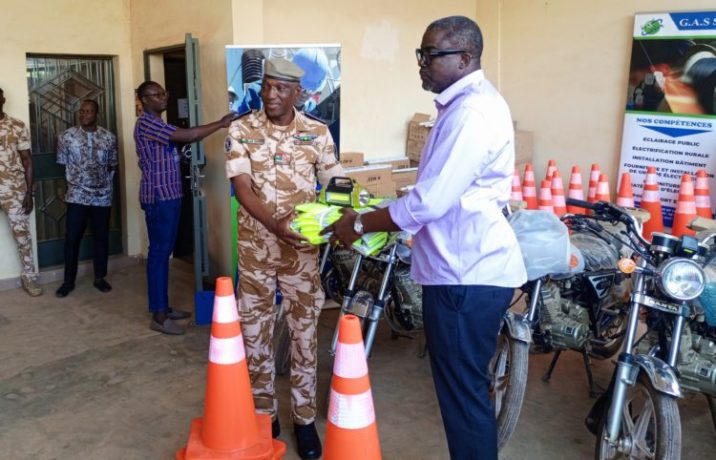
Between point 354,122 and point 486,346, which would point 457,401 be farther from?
point 354,122

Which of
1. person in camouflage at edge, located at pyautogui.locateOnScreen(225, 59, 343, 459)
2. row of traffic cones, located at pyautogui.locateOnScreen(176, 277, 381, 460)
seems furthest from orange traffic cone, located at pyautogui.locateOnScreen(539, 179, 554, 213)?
row of traffic cones, located at pyautogui.locateOnScreen(176, 277, 381, 460)

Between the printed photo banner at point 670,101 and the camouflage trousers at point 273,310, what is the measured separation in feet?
13.1

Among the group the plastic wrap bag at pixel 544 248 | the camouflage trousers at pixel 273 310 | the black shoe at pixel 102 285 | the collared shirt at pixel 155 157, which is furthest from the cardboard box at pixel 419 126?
the camouflage trousers at pixel 273 310

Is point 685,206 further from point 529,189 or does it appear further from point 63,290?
point 63,290

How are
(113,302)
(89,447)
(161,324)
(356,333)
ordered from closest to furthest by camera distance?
1. (356,333)
2. (89,447)
3. (161,324)
4. (113,302)

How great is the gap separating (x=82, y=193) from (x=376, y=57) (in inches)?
112

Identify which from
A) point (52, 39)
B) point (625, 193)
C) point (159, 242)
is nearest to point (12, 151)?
point (52, 39)

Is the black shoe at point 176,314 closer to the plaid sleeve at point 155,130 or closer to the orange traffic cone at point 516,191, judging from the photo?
the plaid sleeve at point 155,130

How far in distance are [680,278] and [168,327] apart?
3569mm

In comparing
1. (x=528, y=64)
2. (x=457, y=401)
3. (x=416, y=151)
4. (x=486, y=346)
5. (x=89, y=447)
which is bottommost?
(x=89, y=447)

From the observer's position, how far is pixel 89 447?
140 inches

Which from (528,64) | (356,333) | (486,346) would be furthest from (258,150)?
(528,64)

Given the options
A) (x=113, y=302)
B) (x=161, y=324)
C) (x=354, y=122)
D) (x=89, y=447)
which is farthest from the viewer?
(x=354, y=122)

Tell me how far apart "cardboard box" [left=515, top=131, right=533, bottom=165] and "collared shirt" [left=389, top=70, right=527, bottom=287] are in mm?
4378
